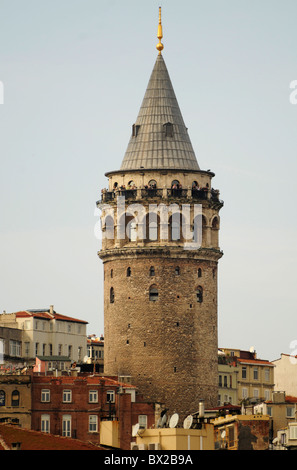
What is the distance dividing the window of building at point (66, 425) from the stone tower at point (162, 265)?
21.7 ft

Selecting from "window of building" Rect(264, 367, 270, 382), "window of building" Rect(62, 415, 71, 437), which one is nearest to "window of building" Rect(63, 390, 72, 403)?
"window of building" Rect(62, 415, 71, 437)

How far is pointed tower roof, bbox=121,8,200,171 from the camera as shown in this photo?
155 m

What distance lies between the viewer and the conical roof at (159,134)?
155m

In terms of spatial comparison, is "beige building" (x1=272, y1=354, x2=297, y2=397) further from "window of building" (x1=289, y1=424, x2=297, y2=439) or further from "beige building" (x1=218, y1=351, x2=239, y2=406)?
"window of building" (x1=289, y1=424, x2=297, y2=439)

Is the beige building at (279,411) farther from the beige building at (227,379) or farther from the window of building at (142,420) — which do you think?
Answer: the beige building at (227,379)

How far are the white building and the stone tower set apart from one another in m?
25.3

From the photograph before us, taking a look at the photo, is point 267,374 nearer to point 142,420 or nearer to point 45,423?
point 142,420

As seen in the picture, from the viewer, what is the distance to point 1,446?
121m

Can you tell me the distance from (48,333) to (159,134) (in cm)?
3070

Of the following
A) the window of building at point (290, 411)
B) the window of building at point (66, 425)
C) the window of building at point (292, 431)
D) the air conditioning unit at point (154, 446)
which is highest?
the window of building at point (290, 411)

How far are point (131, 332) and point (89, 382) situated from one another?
212 inches

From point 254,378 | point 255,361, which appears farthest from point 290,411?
point 255,361

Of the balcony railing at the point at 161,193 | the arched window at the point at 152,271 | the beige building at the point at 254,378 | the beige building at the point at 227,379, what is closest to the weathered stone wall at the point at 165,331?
the arched window at the point at 152,271
